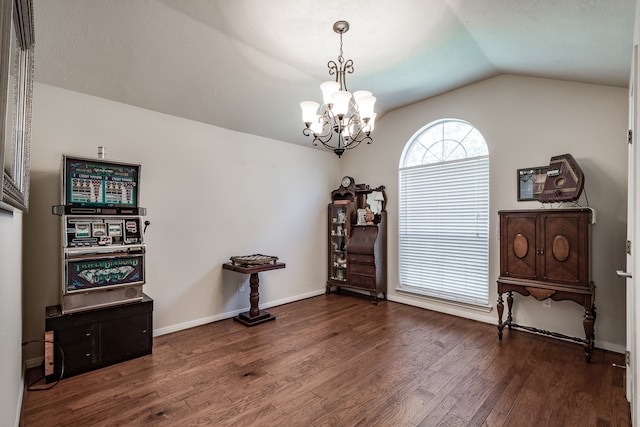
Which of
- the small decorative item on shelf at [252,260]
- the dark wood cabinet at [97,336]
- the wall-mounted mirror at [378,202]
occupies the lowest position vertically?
the dark wood cabinet at [97,336]

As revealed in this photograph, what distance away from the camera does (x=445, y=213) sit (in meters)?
4.27

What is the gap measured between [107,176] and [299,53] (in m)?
2.16

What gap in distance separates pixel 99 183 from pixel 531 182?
4.42m

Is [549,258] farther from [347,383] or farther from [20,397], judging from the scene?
[20,397]

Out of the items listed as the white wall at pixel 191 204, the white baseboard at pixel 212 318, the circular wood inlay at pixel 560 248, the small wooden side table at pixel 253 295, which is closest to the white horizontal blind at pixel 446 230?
the circular wood inlay at pixel 560 248

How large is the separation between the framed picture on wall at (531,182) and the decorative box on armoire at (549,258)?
0.41 meters

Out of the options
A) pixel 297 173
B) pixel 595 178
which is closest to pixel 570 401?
pixel 595 178

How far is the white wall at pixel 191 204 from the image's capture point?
9.25 feet

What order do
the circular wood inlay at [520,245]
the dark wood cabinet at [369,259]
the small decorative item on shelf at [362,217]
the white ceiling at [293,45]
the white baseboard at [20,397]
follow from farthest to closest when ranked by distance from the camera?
the small decorative item on shelf at [362,217]
the dark wood cabinet at [369,259]
the circular wood inlay at [520,245]
the white ceiling at [293,45]
the white baseboard at [20,397]

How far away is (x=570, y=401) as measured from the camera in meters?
2.22

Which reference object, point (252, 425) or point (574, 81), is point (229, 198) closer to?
point (252, 425)

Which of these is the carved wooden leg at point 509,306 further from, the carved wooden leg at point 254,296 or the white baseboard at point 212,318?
the carved wooden leg at point 254,296

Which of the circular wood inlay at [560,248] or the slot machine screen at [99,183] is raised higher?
the slot machine screen at [99,183]

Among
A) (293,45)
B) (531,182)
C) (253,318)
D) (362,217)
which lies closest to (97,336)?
(253,318)
